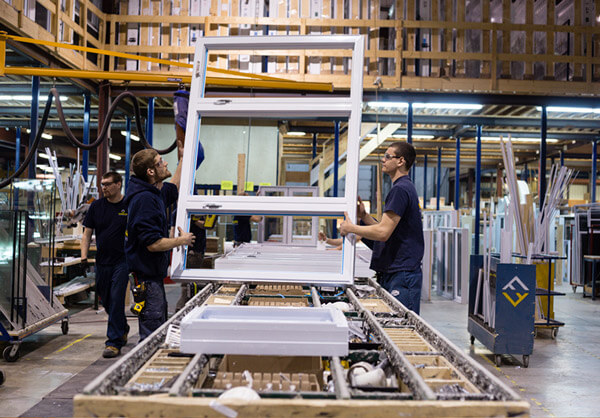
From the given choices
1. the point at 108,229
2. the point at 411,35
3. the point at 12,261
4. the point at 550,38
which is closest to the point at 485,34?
the point at 550,38

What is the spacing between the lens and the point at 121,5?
8.74 meters

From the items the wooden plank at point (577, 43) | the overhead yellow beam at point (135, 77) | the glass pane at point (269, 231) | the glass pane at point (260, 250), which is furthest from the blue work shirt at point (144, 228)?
the wooden plank at point (577, 43)

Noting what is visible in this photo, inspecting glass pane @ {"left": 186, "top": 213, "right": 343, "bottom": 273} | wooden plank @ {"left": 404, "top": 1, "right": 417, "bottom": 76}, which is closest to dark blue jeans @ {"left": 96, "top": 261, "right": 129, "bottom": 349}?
glass pane @ {"left": 186, "top": 213, "right": 343, "bottom": 273}

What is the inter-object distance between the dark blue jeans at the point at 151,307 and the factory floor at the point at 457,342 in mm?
789

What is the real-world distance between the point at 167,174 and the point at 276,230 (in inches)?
395

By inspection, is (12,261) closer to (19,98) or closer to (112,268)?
(112,268)

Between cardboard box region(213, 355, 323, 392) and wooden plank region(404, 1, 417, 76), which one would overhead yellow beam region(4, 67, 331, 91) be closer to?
cardboard box region(213, 355, 323, 392)

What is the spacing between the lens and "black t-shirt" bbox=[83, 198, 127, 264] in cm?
501

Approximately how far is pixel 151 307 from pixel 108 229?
1.74 m

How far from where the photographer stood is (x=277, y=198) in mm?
2379

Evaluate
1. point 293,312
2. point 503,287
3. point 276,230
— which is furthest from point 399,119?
point 293,312

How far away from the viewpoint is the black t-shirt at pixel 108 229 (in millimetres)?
5008

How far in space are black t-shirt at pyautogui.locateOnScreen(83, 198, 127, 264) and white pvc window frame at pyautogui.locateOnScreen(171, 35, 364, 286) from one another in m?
2.76

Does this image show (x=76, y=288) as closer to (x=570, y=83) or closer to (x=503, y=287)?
(x=503, y=287)
